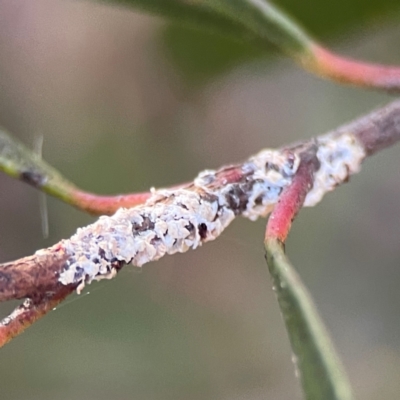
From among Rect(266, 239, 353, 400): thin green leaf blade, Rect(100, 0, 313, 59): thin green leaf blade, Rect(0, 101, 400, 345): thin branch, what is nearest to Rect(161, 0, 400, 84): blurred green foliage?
Rect(100, 0, 313, 59): thin green leaf blade

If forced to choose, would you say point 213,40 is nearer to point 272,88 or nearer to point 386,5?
point 386,5

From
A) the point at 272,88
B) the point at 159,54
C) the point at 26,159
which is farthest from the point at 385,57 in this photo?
the point at 26,159

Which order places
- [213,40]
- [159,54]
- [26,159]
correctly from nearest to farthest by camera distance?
[26,159] < [213,40] < [159,54]

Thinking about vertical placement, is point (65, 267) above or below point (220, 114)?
below

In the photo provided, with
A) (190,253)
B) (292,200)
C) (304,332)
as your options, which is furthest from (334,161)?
(190,253)

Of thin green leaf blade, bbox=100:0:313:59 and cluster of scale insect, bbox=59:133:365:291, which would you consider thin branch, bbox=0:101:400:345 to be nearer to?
cluster of scale insect, bbox=59:133:365:291

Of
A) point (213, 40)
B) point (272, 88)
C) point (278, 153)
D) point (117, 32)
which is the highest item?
point (117, 32)

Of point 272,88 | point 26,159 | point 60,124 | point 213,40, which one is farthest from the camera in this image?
point 272,88

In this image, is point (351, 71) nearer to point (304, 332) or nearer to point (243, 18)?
point (243, 18)
